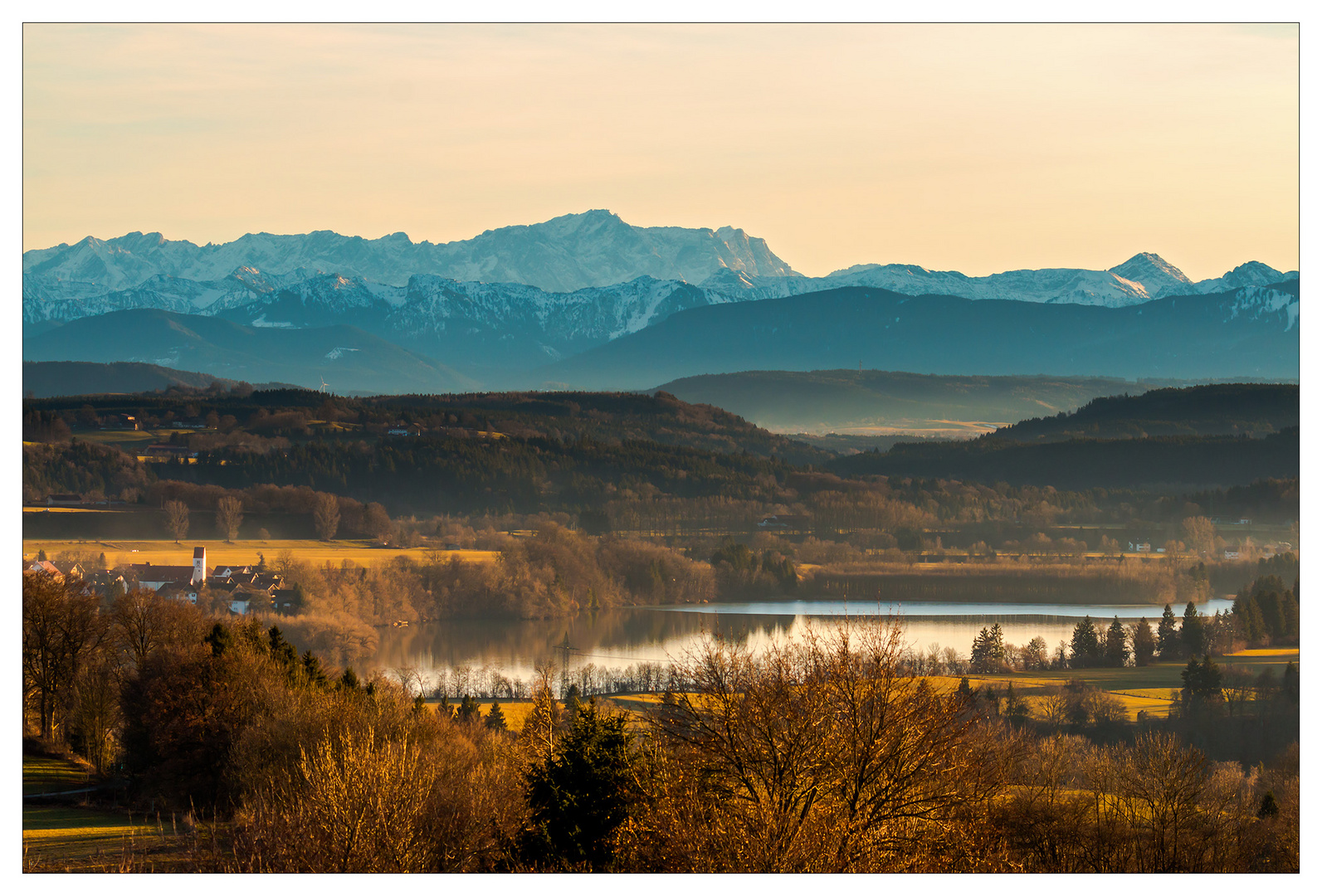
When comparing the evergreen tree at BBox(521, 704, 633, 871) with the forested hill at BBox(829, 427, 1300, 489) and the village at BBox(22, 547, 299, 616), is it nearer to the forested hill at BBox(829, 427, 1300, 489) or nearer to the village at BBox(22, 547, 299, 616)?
the village at BBox(22, 547, 299, 616)

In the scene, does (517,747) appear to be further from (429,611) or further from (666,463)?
(666,463)

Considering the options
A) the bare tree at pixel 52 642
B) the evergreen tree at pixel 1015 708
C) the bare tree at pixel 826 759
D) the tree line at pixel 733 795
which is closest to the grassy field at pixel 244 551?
the bare tree at pixel 52 642

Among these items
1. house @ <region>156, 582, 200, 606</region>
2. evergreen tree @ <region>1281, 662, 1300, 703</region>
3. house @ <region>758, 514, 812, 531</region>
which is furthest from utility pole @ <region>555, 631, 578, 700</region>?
house @ <region>758, 514, 812, 531</region>

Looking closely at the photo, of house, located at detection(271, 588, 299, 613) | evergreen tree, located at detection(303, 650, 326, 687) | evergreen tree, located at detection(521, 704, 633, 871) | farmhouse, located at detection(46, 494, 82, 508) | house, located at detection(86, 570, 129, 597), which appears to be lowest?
house, located at detection(271, 588, 299, 613)

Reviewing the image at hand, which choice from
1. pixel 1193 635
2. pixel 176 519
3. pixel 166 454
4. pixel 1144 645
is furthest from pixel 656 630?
pixel 166 454

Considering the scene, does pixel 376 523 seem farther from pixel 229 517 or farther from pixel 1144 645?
pixel 1144 645
